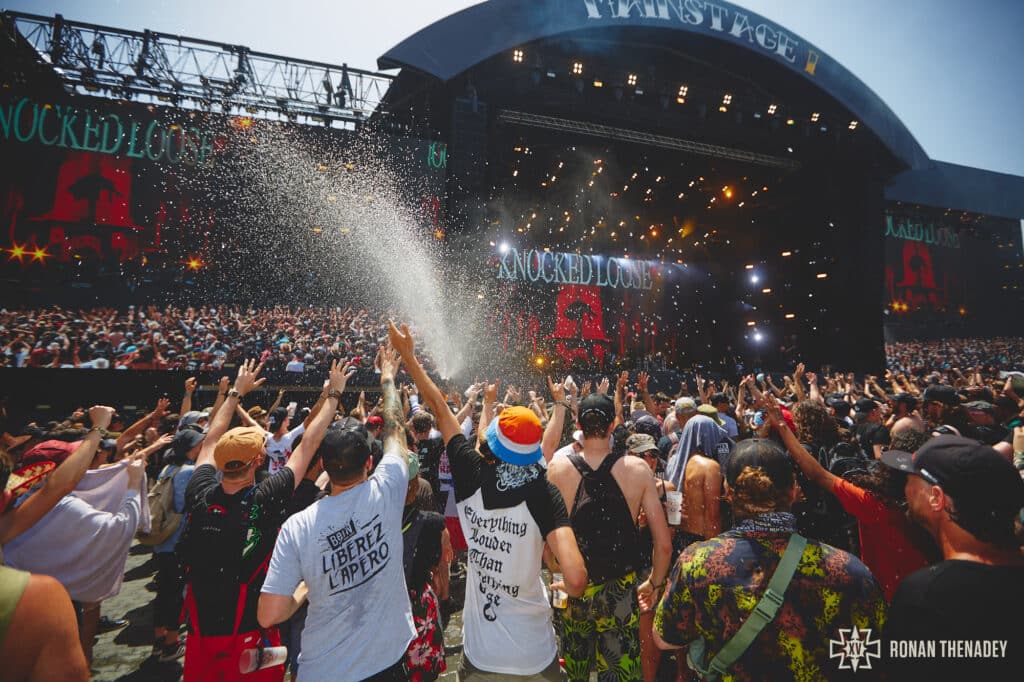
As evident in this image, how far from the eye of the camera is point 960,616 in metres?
1.33

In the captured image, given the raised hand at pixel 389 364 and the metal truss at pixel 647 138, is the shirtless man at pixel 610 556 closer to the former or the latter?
the raised hand at pixel 389 364

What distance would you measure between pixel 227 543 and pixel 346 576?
802 millimetres

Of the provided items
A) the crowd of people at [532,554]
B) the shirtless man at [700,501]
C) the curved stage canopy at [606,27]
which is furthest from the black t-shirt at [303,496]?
the curved stage canopy at [606,27]

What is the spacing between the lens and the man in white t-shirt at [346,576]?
1933 millimetres

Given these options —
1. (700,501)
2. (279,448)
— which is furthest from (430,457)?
(700,501)

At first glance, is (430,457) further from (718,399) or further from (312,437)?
(718,399)

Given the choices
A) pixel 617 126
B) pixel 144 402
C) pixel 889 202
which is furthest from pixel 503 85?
pixel 889 202

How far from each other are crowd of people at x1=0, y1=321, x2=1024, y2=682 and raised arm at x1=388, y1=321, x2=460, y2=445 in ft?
0.05

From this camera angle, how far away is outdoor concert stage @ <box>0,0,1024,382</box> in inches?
520

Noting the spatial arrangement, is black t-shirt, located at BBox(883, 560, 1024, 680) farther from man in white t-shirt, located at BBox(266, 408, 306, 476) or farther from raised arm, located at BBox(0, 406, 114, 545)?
man in white t-shirt, located at BBox(266, 408, 306, 476)

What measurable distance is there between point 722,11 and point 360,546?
58.7 ft

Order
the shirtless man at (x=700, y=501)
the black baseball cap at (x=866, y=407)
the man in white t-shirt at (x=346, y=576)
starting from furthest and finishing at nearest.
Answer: the black baseball cap at (x=866, y=407) < the shirtless man at (x=700, y=501) < the man in white t-shirt at (x=346, y=576)

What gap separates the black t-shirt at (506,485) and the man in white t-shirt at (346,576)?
36 cm

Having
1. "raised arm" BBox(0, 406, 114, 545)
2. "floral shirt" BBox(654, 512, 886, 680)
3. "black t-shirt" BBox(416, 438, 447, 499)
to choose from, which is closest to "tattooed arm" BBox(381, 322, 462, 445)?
"floral shirt" BBox(654, 512, 886, 680)
